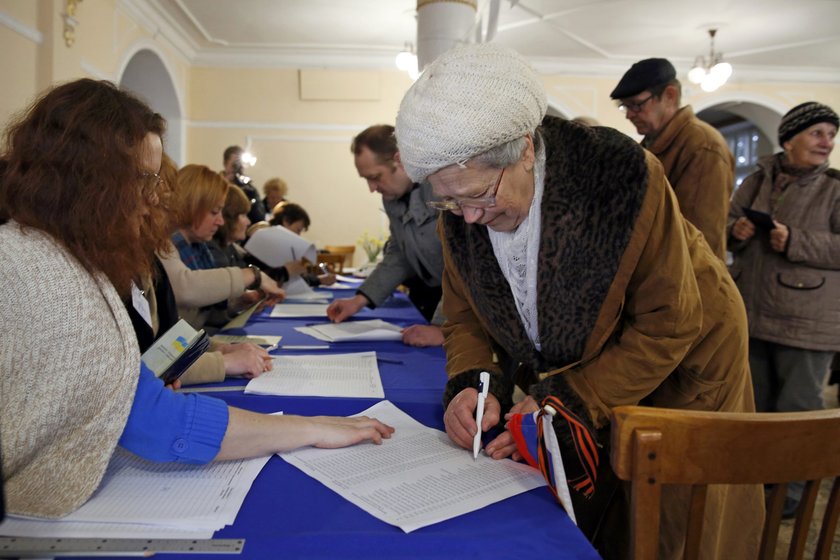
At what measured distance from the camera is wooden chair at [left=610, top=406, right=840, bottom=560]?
716 mm

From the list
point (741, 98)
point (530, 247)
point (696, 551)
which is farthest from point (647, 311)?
point (741, 98)

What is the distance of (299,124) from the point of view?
28.5 ft

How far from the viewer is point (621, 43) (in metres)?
7.84

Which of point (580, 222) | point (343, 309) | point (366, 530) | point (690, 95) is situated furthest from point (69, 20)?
point (690, 95)

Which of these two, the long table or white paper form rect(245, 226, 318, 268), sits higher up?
white paper form rect(245, 226, 318, 268)

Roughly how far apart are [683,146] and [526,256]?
4.92ft

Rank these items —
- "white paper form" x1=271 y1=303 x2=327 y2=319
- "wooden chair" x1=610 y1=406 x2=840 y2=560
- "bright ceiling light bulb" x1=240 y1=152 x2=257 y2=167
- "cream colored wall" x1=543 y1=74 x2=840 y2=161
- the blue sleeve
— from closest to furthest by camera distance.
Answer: "wooden chair" x1=610 y1=406 x2=840 y2=560
the blue sleeve
"white paper form" x1=271 y1=303 x2=327 y2=319
"bright ceiling light bulb" x1=240 y1=152 x2=257 y2=167
"cream colored wall" x1=543 y1=74 x2=840 y2=161

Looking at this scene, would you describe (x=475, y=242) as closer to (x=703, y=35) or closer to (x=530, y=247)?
(x=530, y=247)

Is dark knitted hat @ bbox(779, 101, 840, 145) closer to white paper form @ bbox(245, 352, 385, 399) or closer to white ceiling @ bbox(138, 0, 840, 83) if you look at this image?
white paper form @ bbox(245, 352, 385, 399)

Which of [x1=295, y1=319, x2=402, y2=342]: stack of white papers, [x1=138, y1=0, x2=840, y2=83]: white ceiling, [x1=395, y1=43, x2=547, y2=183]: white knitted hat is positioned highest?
[x1=138, y1=0, x2=840, y2=83]: white ceiling

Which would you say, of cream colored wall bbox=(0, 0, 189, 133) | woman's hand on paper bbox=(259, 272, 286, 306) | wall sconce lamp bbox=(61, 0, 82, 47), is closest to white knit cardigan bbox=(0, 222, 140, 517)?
woman's hand on paper bbox=(259, 272, 286, 306)

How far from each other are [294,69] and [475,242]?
312 inches

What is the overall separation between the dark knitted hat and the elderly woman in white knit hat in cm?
165

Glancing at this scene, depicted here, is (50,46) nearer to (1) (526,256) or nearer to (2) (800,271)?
(1) (526,256)
